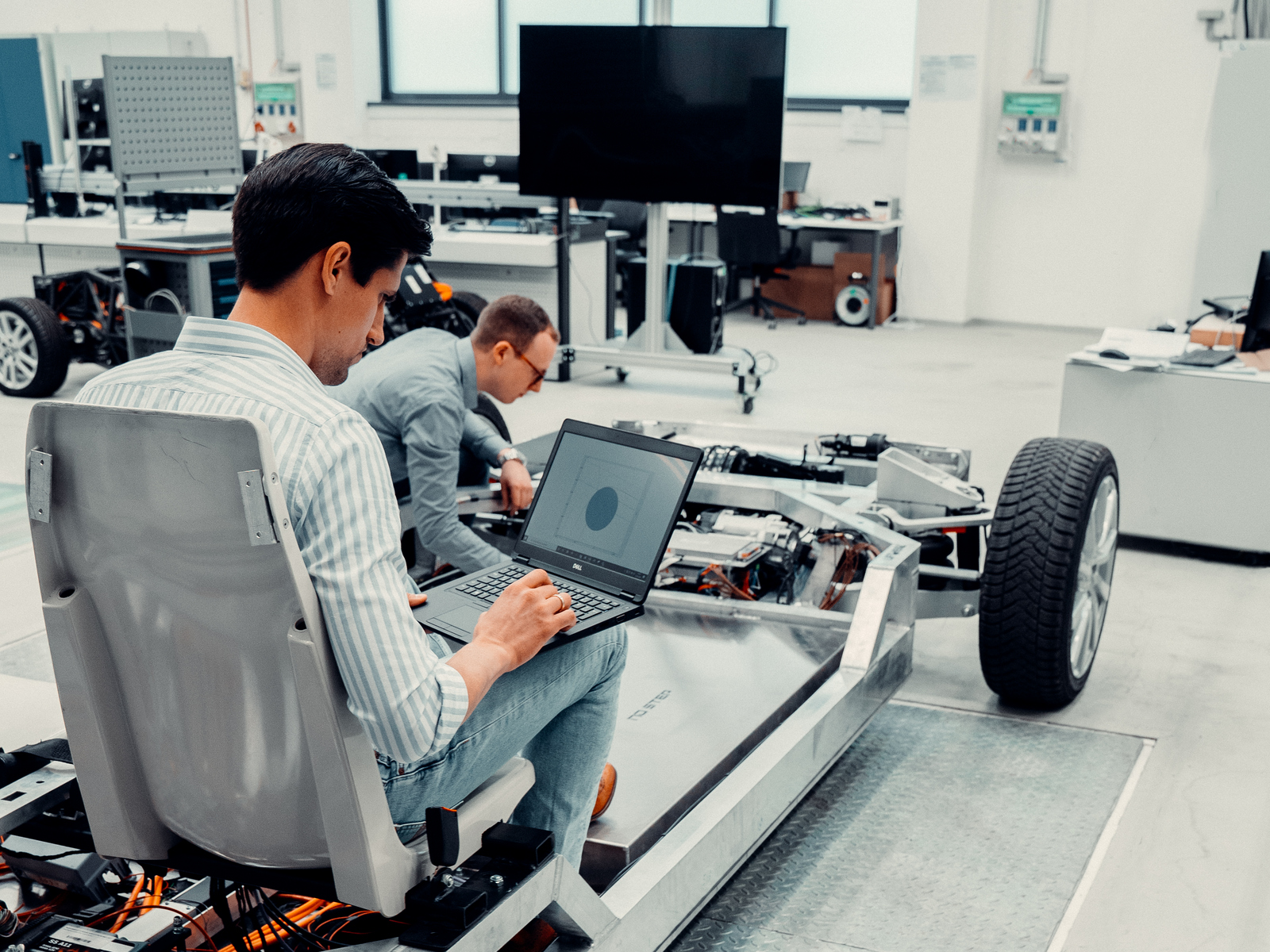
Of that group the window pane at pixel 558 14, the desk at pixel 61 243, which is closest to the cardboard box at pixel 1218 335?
the desk at pixel 61 243

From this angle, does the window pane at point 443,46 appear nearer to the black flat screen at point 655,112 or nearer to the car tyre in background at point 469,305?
the black flat screen at point 655,112

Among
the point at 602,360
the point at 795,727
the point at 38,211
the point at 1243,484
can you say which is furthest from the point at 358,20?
the point at 795,727

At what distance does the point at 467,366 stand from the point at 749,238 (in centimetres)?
562

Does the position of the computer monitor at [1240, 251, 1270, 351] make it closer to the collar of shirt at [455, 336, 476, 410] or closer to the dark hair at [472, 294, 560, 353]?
the dark hair at [472, 294, 560, 353]

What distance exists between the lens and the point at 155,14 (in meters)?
11.7

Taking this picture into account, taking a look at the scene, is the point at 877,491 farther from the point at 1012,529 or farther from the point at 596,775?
the point at 596,775

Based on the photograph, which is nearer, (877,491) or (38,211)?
(877,491)

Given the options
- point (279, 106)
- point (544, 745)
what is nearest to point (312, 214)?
point (544, 745)

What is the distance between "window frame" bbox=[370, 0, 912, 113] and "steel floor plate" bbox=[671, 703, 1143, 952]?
7671mm

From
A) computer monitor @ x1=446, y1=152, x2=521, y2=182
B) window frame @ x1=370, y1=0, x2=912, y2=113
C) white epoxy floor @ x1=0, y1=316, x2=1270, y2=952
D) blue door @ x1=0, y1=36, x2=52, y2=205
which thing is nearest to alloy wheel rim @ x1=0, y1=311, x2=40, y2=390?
white epoxy floor @ x1=0, y1=316, x2=1270, y2=952

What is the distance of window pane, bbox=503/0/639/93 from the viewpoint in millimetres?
10391

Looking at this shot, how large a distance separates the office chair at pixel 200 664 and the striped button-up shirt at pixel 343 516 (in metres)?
0.03

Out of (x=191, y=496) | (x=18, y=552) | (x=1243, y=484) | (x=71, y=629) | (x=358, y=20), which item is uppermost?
(x=358, y=20)

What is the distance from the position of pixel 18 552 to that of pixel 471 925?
326cm
